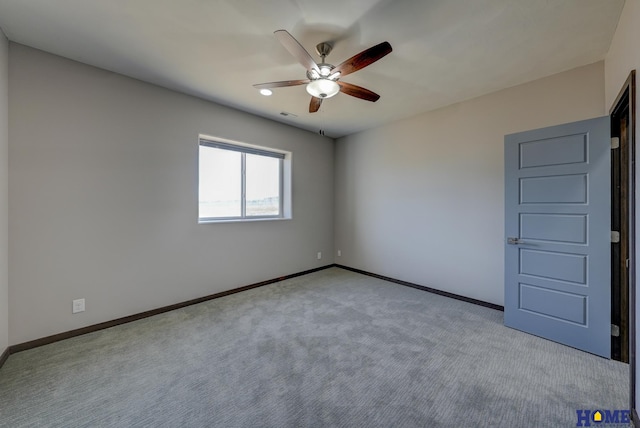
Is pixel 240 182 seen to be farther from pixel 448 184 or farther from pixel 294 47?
pixel 448 184

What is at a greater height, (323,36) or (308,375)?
(323,36)

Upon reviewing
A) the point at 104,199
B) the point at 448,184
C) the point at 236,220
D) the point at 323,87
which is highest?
the point at 323,87

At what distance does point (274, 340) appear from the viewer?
241cm

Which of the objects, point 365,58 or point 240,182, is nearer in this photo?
point 365,58

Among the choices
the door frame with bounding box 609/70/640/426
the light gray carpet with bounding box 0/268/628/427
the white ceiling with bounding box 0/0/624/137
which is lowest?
the light gray carpet with bounding box 0/268/628/427

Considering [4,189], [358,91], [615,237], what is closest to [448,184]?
[615,237]

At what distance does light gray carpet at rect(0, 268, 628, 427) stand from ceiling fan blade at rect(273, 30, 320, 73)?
7.77ft

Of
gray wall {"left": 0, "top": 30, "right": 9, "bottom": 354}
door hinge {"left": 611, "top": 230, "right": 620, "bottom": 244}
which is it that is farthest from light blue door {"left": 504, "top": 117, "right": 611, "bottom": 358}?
gray wall {"left": 0, "top": 30, "right": 9, "bottom": 354}

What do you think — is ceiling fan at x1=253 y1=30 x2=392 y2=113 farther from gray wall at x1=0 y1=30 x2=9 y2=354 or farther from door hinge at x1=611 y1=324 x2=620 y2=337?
door hinge at x1=611 y1=324 x2=620 y2=337

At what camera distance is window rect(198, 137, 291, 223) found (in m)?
3.54

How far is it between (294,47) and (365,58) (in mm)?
521

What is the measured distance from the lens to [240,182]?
3.93 meters

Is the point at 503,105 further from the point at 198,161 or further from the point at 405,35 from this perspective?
the point at 198,161

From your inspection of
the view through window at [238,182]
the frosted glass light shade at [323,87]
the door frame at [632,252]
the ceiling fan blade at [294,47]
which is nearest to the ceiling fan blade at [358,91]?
the frosted glass light shade at [323,87]
